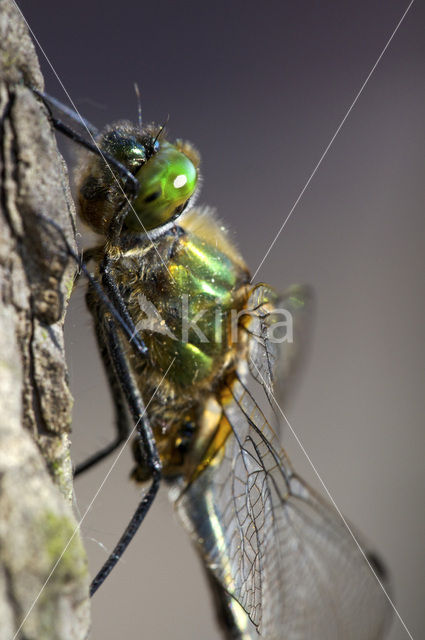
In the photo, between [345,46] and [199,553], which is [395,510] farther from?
[345,46]

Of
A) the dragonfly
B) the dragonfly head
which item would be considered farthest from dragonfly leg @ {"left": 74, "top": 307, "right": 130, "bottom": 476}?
the dragonfly head

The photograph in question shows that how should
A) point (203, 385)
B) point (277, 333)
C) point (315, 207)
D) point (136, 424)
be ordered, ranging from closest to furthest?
point (136, 424) → point (203, 385) → point (277, 333) → point (315, 207)

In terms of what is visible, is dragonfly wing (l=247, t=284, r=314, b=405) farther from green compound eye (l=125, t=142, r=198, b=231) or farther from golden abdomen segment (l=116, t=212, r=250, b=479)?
green compound eye (l=125, t=142, r=198, b=231)

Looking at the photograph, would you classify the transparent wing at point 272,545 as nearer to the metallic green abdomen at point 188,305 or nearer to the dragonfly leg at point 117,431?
the metallic green abdomen at point 188,305

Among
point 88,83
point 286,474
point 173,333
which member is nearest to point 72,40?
point 88,83

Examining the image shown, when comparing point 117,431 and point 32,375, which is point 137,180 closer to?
point 32,375

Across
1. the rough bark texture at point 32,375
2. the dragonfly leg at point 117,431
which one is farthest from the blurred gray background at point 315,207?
the rough bark texture at point 32,375

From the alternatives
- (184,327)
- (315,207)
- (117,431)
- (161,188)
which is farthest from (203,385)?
(315,207)
